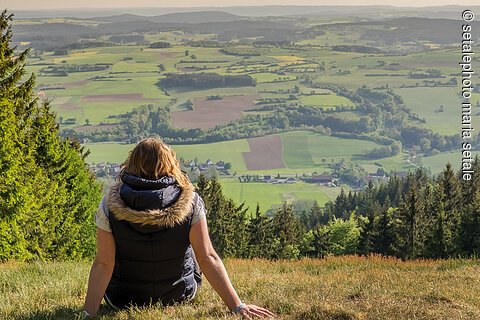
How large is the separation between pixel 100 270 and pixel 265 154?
539 feet

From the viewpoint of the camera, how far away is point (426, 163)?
16425 centimetres

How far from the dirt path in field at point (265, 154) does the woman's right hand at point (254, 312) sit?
143 meters

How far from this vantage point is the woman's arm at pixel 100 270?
208 inches

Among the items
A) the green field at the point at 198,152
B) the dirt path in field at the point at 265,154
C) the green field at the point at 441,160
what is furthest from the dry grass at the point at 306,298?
the green field at the point at 441,160

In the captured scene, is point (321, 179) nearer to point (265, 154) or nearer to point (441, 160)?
point (265, 154)

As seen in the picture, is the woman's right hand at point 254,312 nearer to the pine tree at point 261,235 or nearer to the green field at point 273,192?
the pine tree at point 261,235

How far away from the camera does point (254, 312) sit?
5336 mm

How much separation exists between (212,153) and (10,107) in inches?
5765

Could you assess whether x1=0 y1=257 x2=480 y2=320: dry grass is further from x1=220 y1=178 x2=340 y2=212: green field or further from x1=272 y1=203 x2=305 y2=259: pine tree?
x1=220 y1=178 x2=340 y2=212: green field

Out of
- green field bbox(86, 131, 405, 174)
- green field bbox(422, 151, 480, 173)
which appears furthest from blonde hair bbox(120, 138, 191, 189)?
green field bbox(422, 151, 480, 173)

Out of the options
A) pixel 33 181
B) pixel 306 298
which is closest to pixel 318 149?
pixel 33 181

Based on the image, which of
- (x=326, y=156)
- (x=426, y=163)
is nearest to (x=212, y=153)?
(x=326, y=156)

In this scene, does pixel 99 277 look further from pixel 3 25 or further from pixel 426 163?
pixel 426 163

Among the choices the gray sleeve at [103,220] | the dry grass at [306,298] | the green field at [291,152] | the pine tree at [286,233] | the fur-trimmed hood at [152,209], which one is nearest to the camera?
the fur-trimmed hood at [152,209]
